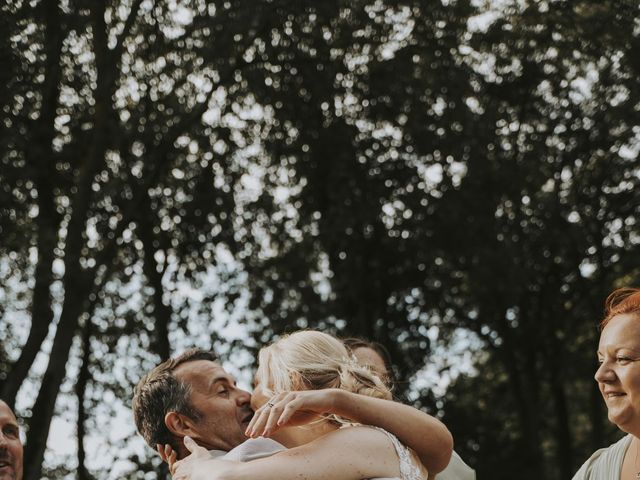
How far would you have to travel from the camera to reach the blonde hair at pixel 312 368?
13.3ft

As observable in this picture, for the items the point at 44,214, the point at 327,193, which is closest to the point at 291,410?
the point at 44,214

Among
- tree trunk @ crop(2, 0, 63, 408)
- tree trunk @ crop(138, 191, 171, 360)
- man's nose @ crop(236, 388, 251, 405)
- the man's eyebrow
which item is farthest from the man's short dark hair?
tree trunk @ crop(138, 191, 171, 360)

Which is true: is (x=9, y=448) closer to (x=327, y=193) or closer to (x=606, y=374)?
(x=606, y=374)

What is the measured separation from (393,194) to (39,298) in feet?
24.4

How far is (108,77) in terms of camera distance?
48.6ft

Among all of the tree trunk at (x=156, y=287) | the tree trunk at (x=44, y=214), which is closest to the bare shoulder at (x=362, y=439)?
the tree trunk at (x=44, y=214)

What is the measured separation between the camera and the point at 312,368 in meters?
4.07

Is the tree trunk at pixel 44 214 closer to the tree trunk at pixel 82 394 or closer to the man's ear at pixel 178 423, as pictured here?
the tree trunk at pixel 82 394

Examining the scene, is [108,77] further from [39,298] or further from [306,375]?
[306,375]

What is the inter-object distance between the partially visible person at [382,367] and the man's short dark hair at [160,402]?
1.02 metres

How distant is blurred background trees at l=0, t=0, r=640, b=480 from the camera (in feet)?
48.4

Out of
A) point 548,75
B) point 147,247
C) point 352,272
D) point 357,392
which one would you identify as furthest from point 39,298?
point 357,392

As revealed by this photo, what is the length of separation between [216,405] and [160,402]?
260 millimetres

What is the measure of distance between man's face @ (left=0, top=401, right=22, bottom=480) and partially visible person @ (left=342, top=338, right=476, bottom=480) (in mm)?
1881
